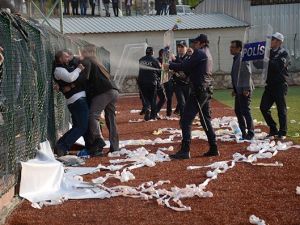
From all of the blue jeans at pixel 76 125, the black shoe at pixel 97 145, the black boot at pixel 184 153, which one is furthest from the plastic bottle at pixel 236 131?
the blue jeans at pixel 76 125

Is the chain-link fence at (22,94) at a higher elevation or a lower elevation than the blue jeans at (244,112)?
higher

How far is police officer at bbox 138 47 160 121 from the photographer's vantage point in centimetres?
1625

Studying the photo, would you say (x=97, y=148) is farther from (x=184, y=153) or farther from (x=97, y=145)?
(x=184, y=153)

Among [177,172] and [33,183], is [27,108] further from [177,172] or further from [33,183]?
[177,172]

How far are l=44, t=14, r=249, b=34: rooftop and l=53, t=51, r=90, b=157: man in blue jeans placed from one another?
2396cm

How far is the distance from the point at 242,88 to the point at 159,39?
76.9ft

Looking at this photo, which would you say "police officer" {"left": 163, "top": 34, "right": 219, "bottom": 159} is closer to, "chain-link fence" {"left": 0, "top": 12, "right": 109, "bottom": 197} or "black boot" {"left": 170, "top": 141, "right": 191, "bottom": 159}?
"black boot" {"left": 170, "top": 141, "right": 191, "bottom": 159}

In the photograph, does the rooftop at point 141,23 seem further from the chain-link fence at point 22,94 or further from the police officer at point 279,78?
the chain-link fence at point 22,94

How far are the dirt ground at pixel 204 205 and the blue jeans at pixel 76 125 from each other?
5.45ft

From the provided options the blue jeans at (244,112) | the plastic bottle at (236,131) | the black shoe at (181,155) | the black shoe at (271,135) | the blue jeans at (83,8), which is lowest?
the plastic bottle at (236,131)

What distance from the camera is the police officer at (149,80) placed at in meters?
16.2

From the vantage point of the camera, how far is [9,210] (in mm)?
6449

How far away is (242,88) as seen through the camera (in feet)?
37.4

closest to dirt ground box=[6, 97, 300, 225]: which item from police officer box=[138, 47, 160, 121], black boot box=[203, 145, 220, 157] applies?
black boot box=[203, 145, 220, 157]
